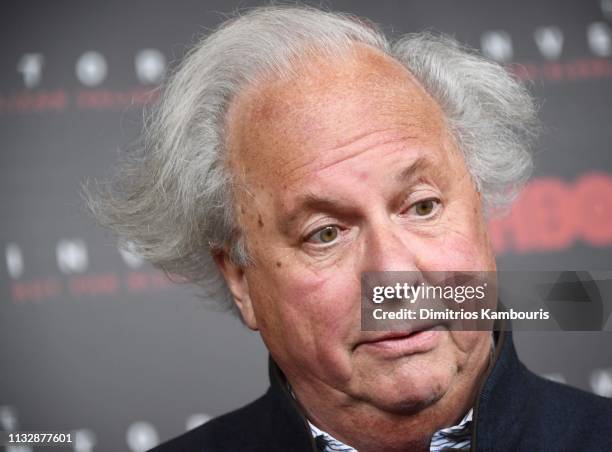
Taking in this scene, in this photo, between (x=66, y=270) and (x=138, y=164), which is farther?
(x=66, y=270)

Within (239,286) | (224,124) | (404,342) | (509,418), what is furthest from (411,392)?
(224,124)

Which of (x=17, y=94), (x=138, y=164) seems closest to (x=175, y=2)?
(x=17, y=94)

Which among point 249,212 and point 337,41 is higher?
point 337,41

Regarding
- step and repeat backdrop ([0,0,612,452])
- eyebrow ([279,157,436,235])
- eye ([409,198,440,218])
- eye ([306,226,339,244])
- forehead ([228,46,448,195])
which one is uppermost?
forehead ([228,46,448,195])

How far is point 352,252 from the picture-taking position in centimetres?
205

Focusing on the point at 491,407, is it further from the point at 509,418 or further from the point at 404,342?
the point at 404,342

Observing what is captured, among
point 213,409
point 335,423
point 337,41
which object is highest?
point 337,41

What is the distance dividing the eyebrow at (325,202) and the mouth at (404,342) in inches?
10.2

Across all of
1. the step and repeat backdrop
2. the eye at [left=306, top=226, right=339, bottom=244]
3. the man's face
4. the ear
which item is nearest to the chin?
the man's face

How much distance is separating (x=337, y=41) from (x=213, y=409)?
146 cm

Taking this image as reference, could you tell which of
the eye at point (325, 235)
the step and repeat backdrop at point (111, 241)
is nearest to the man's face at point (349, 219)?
the eye at point (325, 235)

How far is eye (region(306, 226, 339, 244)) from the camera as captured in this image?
6.80 feet

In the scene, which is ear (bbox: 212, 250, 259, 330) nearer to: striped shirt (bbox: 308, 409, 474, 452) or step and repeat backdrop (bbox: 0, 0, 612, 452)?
striped shirt (bbox: 308, 409, 474, 452)

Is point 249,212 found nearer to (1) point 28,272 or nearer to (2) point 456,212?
(2) point 456,212
